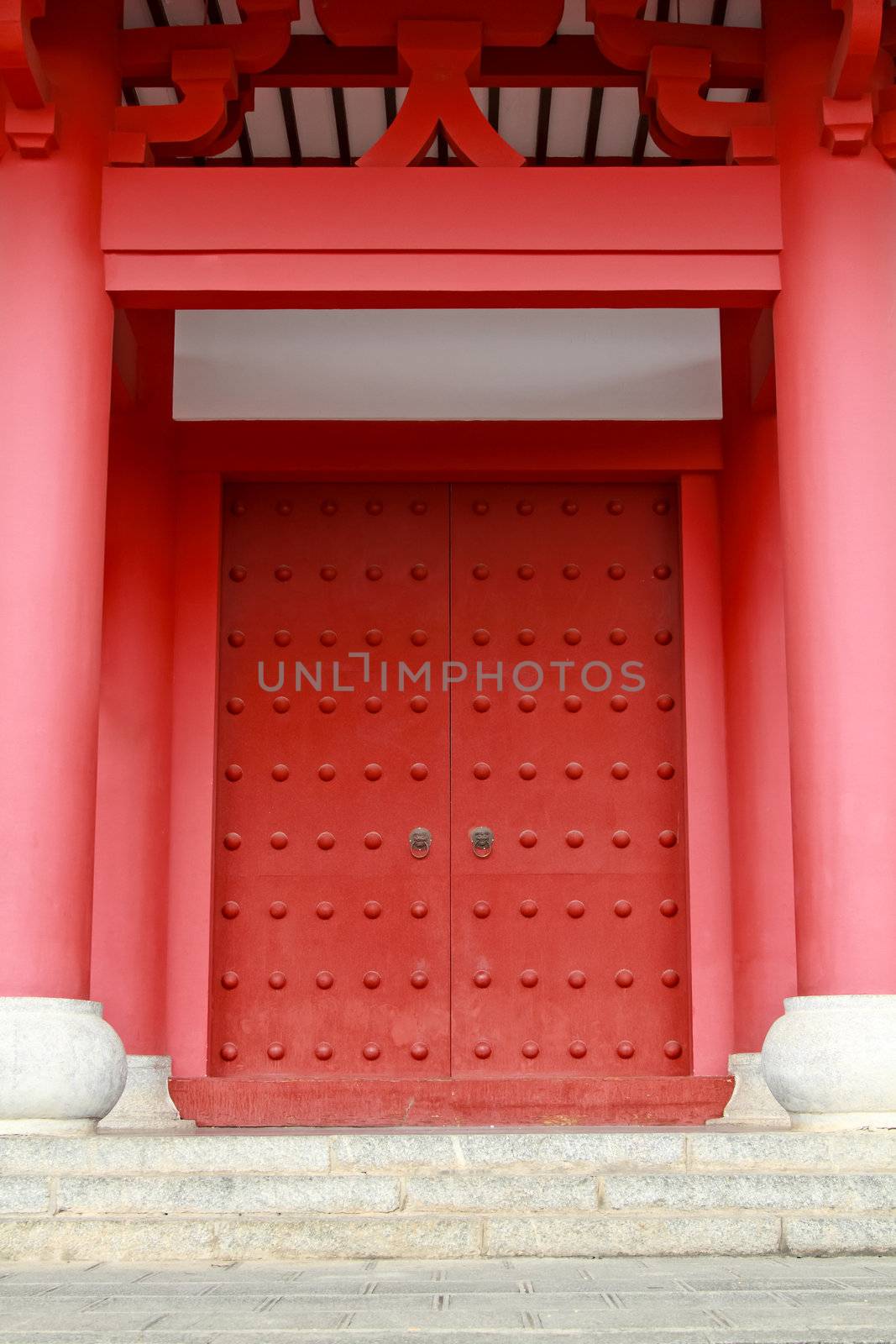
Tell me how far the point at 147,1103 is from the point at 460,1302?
3.48 metres

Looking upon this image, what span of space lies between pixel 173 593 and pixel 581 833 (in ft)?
6.79

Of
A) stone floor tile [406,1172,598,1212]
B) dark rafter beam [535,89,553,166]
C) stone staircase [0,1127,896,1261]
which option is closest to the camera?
stone staircase [0,1127,896,1261]

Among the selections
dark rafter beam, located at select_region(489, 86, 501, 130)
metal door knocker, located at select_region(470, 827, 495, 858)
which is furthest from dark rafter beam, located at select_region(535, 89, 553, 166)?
metal door knocker, located at select_region(470, 827, 495, 858)

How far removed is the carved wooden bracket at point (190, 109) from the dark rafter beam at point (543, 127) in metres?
1.54

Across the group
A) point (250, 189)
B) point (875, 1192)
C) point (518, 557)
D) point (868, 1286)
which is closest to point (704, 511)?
point (518, 557)

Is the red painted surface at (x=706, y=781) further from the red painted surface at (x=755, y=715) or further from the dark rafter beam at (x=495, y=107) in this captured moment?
the dark rafter beam at (x=495, y=107)

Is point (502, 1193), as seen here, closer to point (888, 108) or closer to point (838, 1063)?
point (838, 1063)

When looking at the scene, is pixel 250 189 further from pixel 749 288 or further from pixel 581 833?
pixel 581 833

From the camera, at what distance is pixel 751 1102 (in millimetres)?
6309

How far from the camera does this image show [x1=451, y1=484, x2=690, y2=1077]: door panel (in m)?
6.74

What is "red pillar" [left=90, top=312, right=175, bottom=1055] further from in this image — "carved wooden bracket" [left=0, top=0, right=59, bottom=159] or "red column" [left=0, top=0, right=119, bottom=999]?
"carved wooden bracket" [left=0, top=0, right=59, bottom=159]

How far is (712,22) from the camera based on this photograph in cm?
615

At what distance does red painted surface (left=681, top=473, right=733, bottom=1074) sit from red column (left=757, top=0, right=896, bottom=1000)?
4.79ft

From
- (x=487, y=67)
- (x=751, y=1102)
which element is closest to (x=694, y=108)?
(x=487, y=67)
